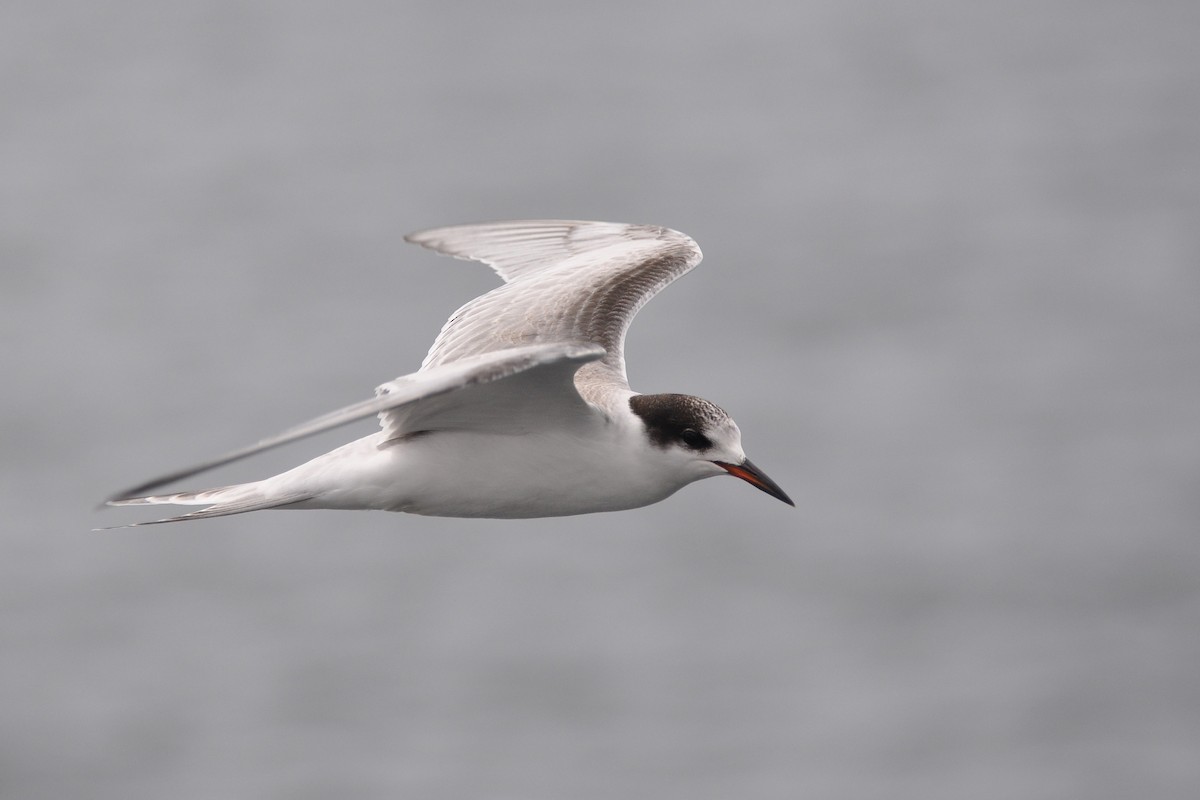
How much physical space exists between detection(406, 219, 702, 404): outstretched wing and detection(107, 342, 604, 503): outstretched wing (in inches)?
32.3

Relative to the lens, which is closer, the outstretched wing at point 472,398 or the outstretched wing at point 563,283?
the outstretched wing at point 472,398

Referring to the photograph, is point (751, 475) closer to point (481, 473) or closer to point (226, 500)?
point (481, 473)

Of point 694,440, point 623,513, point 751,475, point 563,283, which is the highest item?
point 563,283

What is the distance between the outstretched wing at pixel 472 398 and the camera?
7356 millimetres

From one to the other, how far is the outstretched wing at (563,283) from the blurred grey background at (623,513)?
1189 cm

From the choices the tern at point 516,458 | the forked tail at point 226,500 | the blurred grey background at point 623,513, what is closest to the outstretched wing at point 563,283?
the tern at point 516,458

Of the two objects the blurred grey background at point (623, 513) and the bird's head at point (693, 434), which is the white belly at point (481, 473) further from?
the blurred grey background at point (623, 513)

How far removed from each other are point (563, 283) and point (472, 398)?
93.4 inches

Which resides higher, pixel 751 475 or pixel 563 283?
pixel 563 283

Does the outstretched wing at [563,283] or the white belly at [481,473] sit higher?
the outstretched wing at [563,283]

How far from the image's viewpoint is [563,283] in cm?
1166

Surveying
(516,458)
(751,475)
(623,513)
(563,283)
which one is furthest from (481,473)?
(623,513)

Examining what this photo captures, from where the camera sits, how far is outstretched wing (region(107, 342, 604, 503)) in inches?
290

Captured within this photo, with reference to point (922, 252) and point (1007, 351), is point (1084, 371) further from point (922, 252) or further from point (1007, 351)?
point (922, 252)
